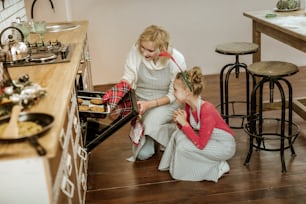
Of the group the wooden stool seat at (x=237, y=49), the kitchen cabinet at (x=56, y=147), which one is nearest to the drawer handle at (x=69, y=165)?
the kitchen cabinet at (x=56, y=147)

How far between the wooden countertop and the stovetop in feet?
0.16

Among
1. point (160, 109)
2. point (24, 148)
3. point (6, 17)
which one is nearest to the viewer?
point (24, 148)

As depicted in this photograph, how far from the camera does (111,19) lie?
489 centimetres

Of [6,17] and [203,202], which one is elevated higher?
[6,17]

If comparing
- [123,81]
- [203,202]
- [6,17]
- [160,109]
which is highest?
[6,17]

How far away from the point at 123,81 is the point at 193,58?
213cm

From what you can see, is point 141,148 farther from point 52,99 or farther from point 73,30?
point 52,99

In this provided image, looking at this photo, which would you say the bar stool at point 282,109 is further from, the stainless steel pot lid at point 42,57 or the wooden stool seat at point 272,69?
the stainless steel pot lid at point 42,57

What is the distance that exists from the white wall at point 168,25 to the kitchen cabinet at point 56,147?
83.6 inches

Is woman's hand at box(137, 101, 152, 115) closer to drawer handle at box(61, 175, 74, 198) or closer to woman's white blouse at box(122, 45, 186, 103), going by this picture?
woman's white blouse at box(122, 45, 186, 103)

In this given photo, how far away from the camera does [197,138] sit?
2.82m

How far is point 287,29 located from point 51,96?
1.78 meters

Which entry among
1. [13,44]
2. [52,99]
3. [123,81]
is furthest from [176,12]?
[52,99]

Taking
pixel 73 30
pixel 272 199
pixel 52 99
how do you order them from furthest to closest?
1. pixel 73 30
2. pixel 272 199
3. pixel 52 99
